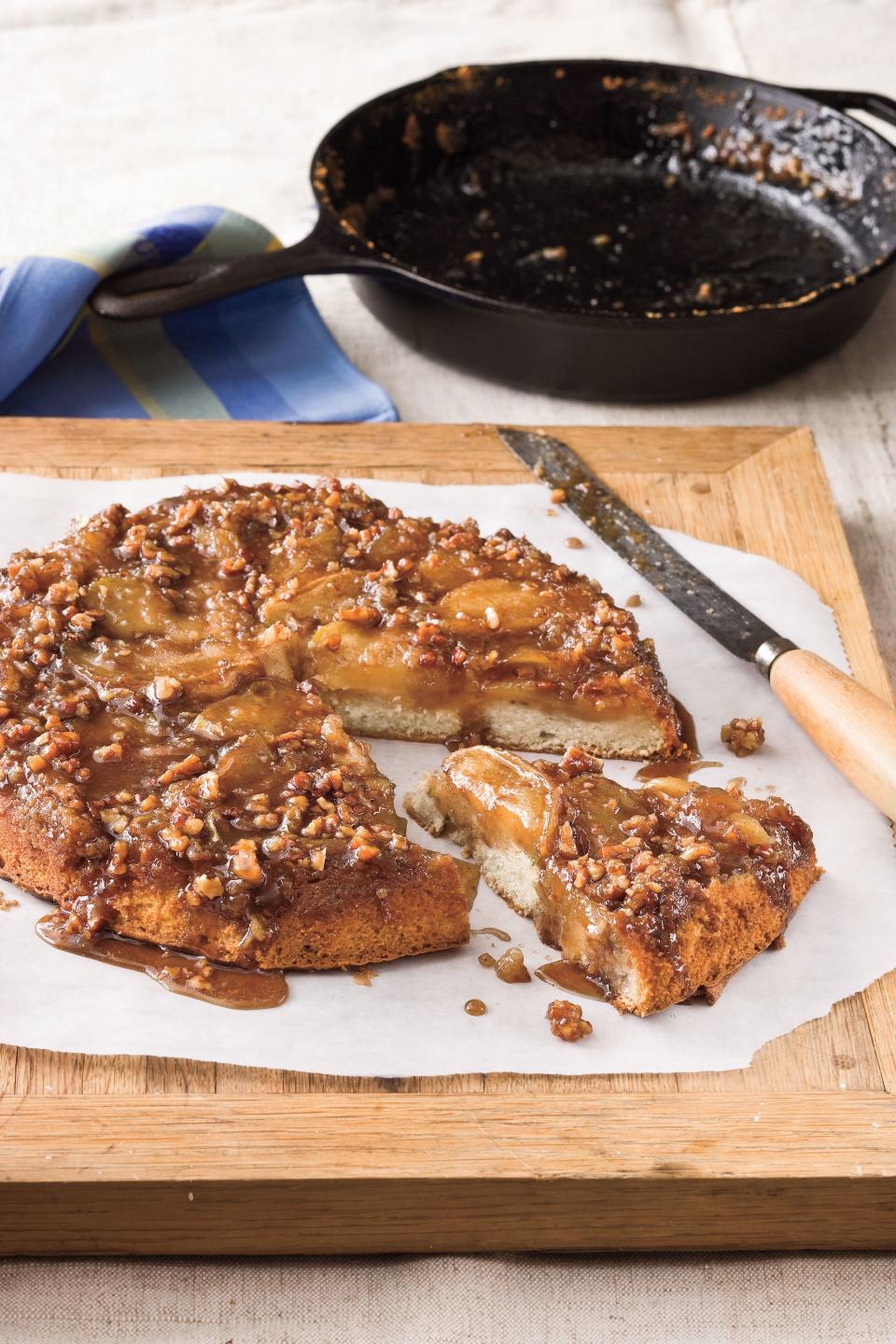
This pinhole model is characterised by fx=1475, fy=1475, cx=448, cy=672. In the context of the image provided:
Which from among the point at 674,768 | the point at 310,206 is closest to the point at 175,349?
the point at 310,206

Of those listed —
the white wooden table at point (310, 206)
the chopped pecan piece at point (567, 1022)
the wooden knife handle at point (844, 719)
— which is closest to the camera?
the white wooden table at point (310, 206)

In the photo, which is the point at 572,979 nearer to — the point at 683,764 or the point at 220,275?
the point at 683,764

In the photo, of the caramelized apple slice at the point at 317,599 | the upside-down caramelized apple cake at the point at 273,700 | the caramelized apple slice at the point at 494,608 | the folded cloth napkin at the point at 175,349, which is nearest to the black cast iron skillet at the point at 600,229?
the folded cloth napkin at the point at 175,349

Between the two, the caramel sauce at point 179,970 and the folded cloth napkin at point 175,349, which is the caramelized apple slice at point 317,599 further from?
the folded cloth napkin at point 175,349

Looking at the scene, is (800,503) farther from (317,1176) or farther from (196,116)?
(196,116)

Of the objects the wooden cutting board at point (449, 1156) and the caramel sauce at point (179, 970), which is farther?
the caramel sauce at point (179, 970)

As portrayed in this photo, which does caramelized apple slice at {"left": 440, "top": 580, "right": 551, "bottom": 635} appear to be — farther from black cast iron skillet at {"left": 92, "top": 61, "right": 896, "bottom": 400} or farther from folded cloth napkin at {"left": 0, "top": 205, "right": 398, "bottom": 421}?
folded cloth napkin at {"left": 0, "top": 205, "right": 398, "bottom": 421}
